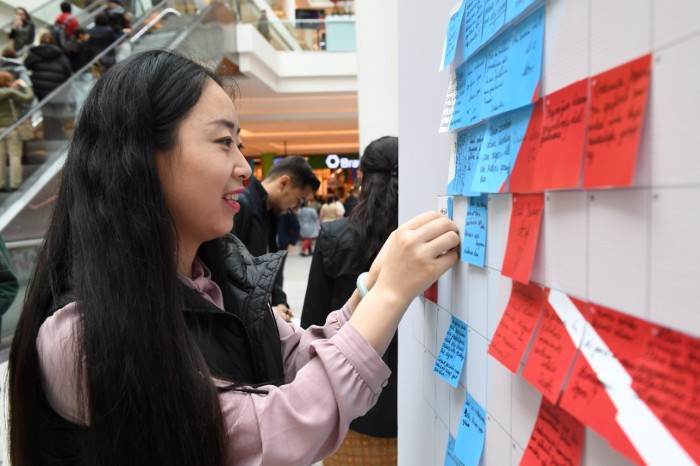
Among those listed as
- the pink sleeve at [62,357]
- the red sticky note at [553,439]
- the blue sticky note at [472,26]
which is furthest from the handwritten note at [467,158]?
the pink sleeve at [62,357]

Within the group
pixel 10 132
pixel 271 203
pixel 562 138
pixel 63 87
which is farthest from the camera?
pixel 63 87

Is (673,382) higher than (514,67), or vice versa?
(514,67)

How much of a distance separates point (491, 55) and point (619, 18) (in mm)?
289

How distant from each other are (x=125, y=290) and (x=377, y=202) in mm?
1304

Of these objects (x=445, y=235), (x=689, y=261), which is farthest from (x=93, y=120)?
(x=689, y=261)

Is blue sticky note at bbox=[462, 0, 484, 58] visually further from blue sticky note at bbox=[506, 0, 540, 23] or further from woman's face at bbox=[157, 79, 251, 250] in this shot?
woman's face at bbox=[157, 79, 251, 250]

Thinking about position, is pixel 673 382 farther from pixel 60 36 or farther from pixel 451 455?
pixel 60 36

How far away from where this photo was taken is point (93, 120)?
0.92 metres

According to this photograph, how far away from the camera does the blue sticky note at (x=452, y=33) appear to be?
0.89 meters

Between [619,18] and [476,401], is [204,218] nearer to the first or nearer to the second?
[476,401]

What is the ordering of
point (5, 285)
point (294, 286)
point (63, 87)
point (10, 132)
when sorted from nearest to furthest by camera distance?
point (5, 285)
point (10, 132)
point (63, 87)
point (294, 286)

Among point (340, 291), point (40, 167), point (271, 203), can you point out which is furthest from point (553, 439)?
point (40, 167)

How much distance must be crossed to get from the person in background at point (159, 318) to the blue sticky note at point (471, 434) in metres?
0.18

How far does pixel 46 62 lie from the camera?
565cm
